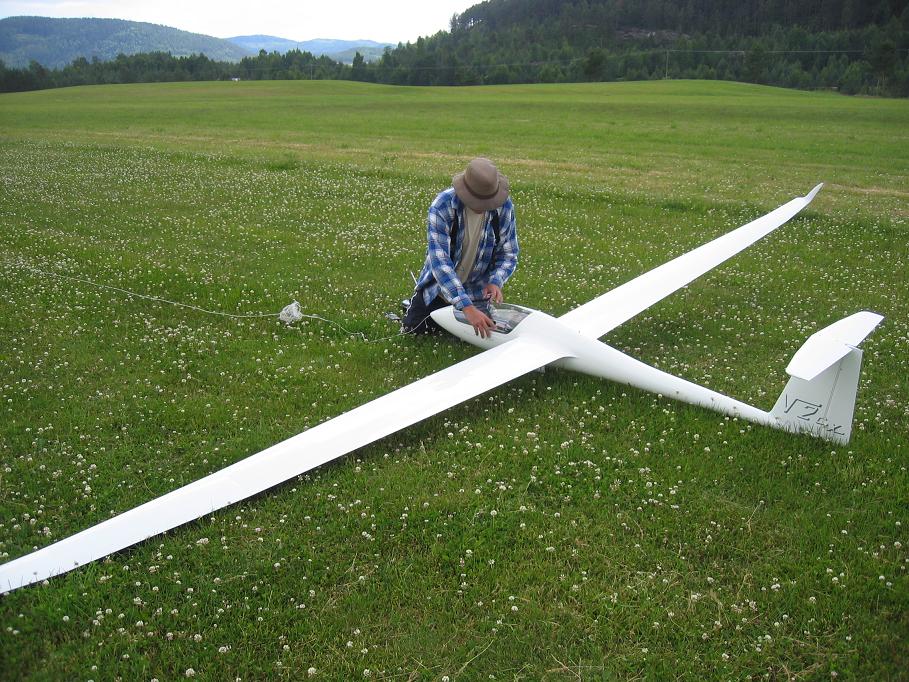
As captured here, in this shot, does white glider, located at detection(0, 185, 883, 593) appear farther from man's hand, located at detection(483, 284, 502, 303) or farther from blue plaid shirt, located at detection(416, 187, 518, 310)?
blue plaid shirt, located at detection(416, 187, 518, 310)

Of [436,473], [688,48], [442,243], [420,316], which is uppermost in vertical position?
[688,48]

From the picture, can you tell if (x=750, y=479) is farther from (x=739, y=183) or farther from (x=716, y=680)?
A: (x=739, y=183)

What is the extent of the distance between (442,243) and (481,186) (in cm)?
84

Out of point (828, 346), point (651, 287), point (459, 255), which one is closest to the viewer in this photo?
point (828, 346)

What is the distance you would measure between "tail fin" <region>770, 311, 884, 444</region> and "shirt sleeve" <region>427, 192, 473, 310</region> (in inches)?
146

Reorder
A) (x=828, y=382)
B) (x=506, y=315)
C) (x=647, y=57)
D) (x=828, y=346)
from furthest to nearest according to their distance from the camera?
1. (x=647, y=57)
2. (x=506, y=315)
3. (x=828, y=382)
4. (x=828, y=346)

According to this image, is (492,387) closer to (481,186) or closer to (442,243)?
(442,243)

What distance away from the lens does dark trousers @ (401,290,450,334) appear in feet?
29.3

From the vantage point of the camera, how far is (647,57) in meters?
112

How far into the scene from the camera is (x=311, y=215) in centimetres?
1602

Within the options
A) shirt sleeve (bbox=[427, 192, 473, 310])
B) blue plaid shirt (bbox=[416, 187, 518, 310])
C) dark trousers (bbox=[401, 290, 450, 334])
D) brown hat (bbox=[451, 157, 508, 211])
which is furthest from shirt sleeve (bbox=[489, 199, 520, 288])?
dark trousers (bbox=[401, 290, 450, 334])

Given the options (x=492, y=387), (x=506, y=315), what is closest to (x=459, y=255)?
(x=506, y=315)

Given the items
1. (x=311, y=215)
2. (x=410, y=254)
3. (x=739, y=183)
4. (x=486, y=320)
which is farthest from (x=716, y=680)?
(x=739, y=183)

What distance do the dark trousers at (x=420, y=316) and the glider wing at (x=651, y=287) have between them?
167 centimetres
